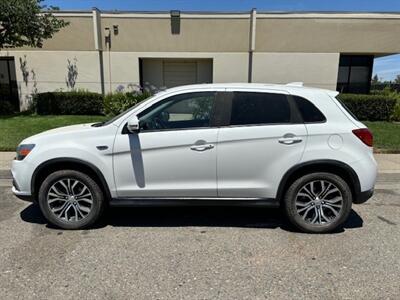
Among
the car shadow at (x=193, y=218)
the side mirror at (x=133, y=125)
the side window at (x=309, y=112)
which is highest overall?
the side window at (x=309, y=112)

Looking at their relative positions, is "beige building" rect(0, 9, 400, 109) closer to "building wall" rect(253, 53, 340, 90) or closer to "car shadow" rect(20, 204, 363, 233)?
"building wall" rect(253, 53, 340, 90)

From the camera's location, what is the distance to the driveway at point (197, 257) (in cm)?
279

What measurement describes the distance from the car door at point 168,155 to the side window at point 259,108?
0.97ft

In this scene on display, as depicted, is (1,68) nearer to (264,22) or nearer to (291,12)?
(264,22)

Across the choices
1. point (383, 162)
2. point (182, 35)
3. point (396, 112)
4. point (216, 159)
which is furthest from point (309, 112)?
point (182, 35)

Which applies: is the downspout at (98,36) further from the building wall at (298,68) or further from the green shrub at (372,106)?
the green shrub at (372,106)

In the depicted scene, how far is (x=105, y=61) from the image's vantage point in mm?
14945

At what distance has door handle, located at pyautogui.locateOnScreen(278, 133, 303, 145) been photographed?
3746mm

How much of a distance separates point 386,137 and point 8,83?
16.4 metres

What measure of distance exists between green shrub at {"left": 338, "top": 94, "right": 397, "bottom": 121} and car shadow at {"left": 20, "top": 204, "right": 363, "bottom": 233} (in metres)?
9.54

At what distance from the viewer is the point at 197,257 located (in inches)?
132

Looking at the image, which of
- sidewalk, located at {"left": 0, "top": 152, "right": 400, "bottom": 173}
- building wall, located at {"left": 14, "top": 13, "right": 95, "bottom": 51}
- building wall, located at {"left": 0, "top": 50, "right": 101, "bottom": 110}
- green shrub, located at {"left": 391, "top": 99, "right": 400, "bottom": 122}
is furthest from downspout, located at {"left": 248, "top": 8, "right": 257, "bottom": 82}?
sidewalk, located at {"left": 0, "top": 152, "right": 400, "bottom": 173}

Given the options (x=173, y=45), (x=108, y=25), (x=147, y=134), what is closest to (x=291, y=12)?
(x=173, y=45)

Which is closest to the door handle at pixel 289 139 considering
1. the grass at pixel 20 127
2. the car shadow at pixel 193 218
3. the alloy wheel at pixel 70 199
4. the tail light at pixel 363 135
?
the tail light at pixel 363 135
